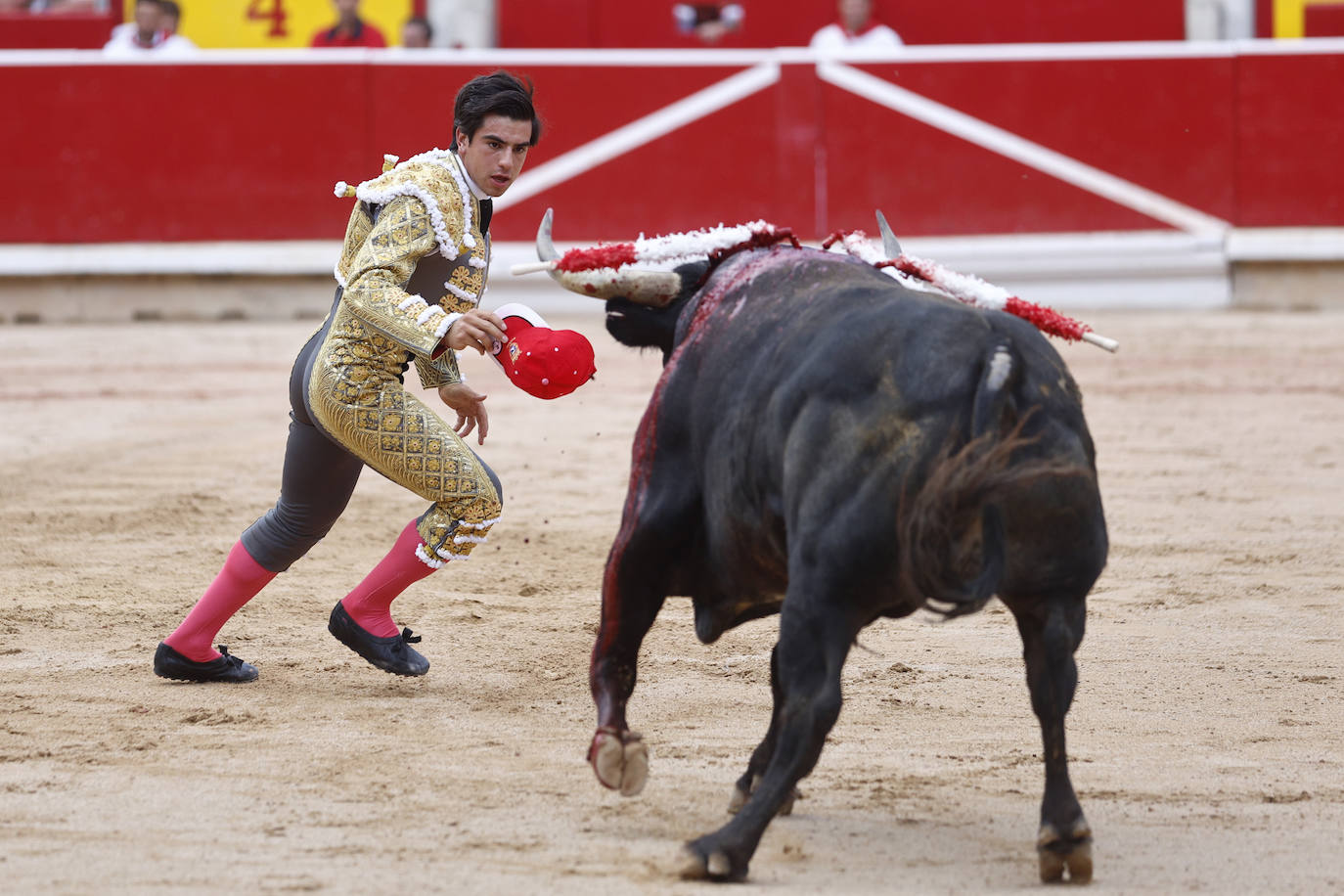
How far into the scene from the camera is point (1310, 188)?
10.2m

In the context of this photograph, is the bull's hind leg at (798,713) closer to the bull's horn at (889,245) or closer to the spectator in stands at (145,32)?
the bull's horn at (889,245)

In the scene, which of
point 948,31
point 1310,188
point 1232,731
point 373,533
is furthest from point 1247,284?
point 1232,731

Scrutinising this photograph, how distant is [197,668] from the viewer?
395cm

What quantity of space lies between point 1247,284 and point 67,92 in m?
6.59

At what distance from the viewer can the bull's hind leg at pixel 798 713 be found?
2.62 metres

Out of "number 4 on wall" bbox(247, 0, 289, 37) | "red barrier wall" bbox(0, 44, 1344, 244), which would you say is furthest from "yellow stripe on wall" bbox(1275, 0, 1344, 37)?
"number 4 on wall" bbox(247, 0, 289, 37)

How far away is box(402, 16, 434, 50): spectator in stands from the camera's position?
1066cm

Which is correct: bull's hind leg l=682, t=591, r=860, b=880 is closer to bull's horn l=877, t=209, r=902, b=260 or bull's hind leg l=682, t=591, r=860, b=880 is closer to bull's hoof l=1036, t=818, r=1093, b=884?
bull's hoof l=1036, t=818, r=1093, b=884

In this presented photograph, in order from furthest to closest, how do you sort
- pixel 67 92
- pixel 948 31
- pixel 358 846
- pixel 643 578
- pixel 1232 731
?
pixel 948 31 < pixel 67 92 < pixel 1232 731 < pixel 643 578 < pixel 358 846

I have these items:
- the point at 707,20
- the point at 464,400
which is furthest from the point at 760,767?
the point at 707,20

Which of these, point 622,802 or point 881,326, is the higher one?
point 881,326

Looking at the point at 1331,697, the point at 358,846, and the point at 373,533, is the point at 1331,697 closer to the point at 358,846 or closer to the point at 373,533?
the point at 358,846

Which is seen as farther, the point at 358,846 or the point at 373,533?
the point at 373,533

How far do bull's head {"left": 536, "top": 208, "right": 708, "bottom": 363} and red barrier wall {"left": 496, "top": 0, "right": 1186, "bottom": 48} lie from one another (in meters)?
8.56
